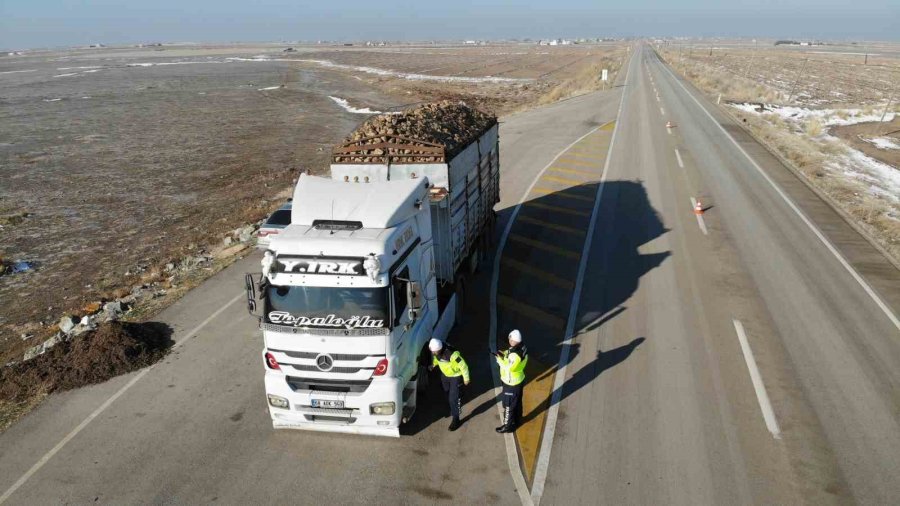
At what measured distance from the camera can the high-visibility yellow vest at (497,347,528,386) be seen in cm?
851

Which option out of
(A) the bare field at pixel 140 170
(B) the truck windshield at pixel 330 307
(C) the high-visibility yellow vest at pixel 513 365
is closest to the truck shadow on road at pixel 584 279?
(C) the high-visibility yellow vest at pixel 513 365

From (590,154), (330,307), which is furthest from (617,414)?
(590,154)

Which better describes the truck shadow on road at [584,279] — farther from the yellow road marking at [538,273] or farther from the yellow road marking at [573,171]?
the yellow road marking at [573,171]

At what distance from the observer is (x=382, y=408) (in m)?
8.25

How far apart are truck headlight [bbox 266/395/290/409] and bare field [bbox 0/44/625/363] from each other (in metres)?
7.81

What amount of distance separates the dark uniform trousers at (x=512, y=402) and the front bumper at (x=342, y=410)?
1.58 m

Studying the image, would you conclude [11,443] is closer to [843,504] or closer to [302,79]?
[843,504]

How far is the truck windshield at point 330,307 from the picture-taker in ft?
25.9

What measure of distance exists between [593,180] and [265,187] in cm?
1490

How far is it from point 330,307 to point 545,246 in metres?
10.1

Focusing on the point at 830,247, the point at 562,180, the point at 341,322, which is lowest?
the point at 830,247

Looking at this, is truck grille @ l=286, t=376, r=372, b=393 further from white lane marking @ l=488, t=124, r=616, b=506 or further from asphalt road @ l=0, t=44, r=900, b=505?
white lane marking @ l=488, t=124, r=616, b=506

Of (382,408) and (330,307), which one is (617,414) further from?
(330,307)

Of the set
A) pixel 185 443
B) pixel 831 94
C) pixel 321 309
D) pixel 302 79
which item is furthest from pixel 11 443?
pixel 302 79
